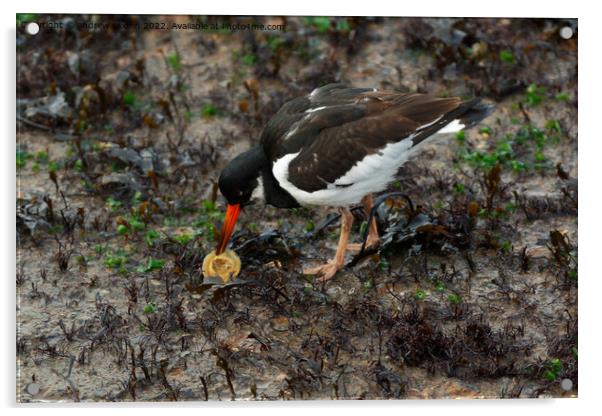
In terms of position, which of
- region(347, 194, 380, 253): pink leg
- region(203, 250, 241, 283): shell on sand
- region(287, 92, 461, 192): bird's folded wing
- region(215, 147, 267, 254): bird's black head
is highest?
region(287, 92, 461, 192): bird's folded wing

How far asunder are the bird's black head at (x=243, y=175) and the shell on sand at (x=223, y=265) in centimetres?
44

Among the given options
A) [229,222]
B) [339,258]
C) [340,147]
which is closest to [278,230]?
[229,222]

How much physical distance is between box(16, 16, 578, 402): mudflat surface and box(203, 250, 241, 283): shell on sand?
11 centimetres

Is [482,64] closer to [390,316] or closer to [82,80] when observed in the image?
[390,316]

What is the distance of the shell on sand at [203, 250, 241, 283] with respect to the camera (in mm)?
6516

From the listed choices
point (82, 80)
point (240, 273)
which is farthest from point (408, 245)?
point (82, 80)

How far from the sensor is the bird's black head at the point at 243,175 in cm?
662

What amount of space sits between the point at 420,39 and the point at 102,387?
12.3 feet

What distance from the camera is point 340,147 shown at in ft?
20.8

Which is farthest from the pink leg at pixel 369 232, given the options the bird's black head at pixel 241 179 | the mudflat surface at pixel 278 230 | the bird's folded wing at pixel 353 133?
the bird's black head at pixel 241 179

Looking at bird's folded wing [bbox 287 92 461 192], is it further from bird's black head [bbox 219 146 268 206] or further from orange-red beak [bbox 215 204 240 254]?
orange-red beak [bbox 215 204 240 254]

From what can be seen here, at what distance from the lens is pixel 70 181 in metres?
7.49

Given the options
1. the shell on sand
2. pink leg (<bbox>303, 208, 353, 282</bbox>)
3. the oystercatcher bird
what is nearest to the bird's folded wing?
the oystercatcher bird

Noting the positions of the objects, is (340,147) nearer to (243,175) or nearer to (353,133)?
(353,133)
